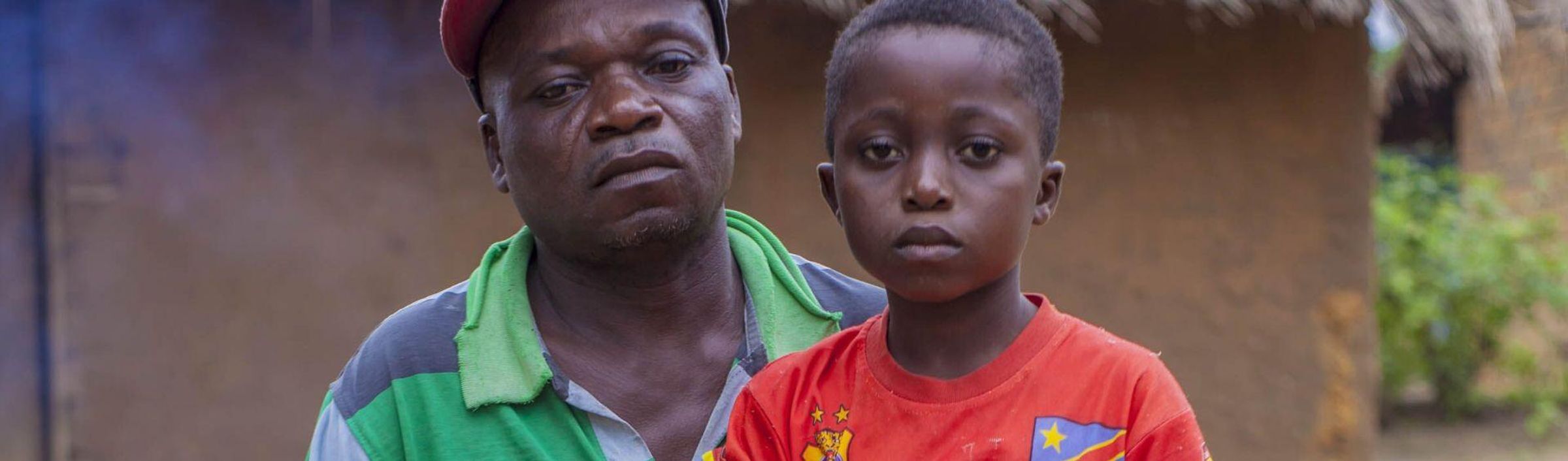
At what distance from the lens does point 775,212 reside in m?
4.72

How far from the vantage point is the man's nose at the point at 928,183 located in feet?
5.60

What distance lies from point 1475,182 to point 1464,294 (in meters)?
0.76

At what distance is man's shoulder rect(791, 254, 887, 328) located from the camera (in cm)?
241

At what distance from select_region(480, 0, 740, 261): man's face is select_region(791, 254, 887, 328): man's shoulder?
0.33 meters

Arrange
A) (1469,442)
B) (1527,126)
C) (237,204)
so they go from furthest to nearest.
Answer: (1527,126) < (1469,442) < (237,204)

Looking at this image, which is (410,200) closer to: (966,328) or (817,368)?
(817,368)

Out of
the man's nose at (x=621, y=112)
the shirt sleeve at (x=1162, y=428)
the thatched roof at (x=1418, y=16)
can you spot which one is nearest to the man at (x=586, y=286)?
the man's nose at (x=621, y=112)

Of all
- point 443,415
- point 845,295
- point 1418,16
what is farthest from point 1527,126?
point 443,415

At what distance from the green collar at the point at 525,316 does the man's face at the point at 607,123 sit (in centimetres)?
13

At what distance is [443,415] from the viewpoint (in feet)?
6.75

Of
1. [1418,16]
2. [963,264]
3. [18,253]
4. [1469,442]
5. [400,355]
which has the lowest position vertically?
[1469,442]

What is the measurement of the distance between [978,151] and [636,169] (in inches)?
21.8

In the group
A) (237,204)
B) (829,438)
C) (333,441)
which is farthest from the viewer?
(237,204)

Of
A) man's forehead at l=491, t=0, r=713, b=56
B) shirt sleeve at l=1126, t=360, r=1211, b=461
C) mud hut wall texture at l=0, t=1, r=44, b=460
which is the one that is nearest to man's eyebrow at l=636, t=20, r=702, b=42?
man's forehead at l=491, t=0, r=713, b=56
